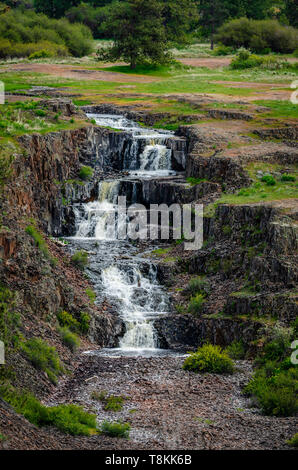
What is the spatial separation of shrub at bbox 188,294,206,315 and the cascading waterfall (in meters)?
1.51

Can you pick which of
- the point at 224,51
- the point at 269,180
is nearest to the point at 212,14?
the point at 224,51

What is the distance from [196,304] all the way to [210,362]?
200 inches

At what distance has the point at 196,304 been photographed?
104 feet

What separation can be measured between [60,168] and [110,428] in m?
21.6

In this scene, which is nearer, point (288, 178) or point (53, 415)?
point (53, 415)

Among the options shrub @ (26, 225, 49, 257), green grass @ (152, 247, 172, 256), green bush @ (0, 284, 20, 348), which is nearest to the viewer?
green bush @ (0, 284, 20, 348)

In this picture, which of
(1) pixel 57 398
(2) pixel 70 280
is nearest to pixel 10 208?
(2) pixel 70 280

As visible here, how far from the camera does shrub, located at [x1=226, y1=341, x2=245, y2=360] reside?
28500 mm

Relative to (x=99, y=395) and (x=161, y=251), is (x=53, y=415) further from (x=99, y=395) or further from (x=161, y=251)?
(x=161, y=251)

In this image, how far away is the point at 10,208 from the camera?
3216 cm

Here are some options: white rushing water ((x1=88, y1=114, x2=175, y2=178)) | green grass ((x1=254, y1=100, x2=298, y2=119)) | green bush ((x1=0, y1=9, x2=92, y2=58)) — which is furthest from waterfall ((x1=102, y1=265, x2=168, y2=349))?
green bush ((x1=0, y1=9, x2=92, y2=58))

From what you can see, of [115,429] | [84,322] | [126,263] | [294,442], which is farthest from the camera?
[126,263]

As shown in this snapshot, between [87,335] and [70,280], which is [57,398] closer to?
[87,335]

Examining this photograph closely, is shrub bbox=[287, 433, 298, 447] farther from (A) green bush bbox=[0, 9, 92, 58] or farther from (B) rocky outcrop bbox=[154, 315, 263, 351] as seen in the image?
(A) green bush bbox=[0, 9, 92, 58]
